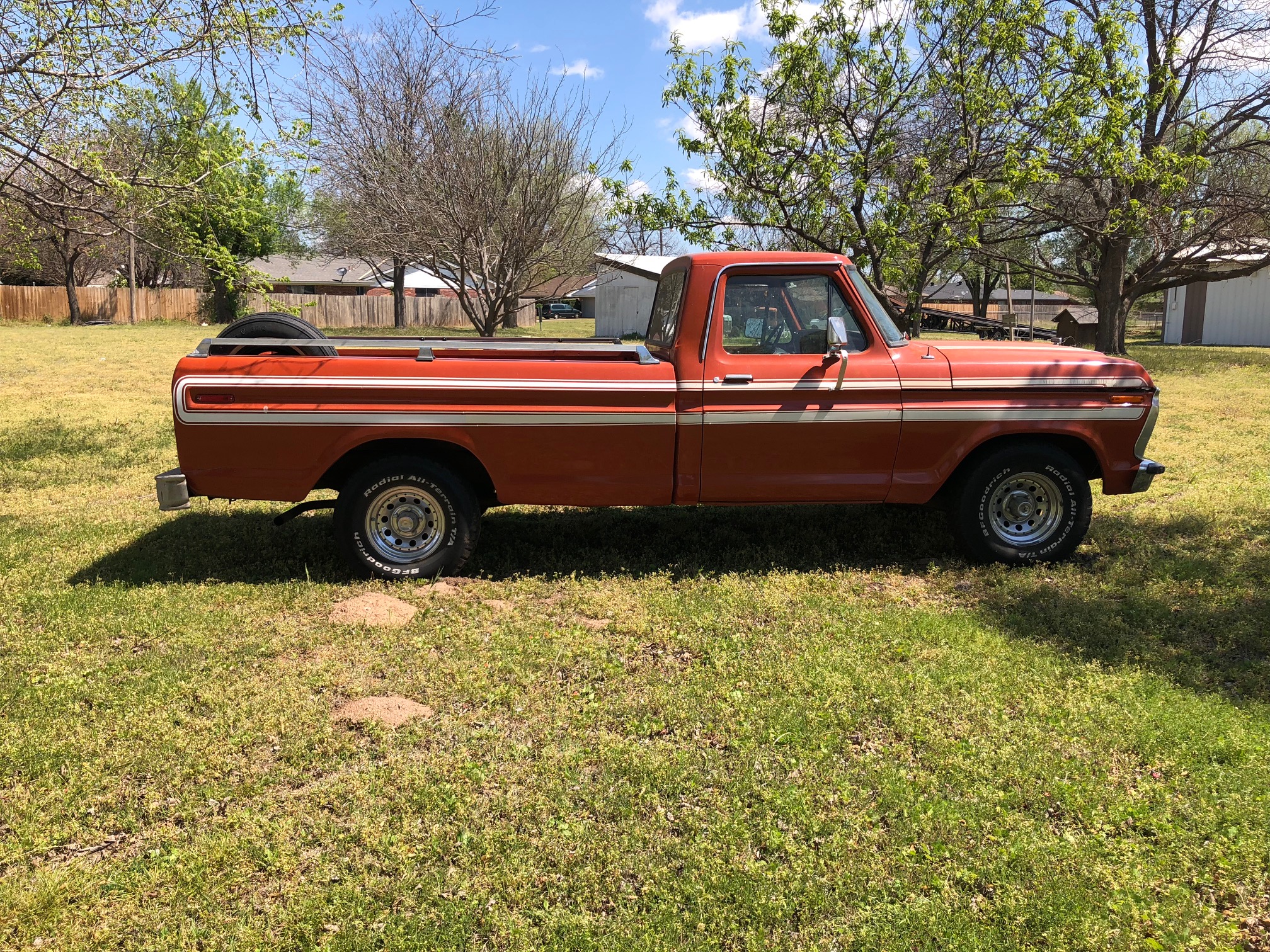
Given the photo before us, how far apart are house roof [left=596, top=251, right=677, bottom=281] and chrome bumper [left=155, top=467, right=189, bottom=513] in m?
22.7

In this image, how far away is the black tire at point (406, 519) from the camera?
5.64 metres

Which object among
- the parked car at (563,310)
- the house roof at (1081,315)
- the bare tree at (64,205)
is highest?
the parked car at (563,310)

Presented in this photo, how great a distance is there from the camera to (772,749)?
381 cm

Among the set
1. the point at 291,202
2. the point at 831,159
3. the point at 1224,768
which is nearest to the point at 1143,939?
the point at 1224,768

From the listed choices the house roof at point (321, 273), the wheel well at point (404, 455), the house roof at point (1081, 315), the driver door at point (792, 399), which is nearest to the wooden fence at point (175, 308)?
the house roof at point (321, 273)

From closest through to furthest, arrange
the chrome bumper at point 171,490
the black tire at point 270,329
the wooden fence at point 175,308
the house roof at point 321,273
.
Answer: the chrome bumper at point 171,490, the black tire at point 270,329, the wooden fence at point 175,308, the house roof at point 321,273

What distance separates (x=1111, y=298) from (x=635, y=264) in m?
15.7

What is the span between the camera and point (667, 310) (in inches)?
253

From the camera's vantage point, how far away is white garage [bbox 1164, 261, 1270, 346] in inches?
1256

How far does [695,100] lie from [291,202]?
48090 mm

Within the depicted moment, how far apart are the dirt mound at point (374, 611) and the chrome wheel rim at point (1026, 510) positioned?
3698 millimetres

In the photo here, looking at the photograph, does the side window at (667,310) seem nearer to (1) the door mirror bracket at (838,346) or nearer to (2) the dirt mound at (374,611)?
(1) the door mirror bracket at (838,346)

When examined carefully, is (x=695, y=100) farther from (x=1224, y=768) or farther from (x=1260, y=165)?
(x=1260, y=165)

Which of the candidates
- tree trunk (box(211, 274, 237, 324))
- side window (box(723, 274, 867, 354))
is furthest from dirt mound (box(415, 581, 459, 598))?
tree trunk (box(211, 274, 237, 324))
